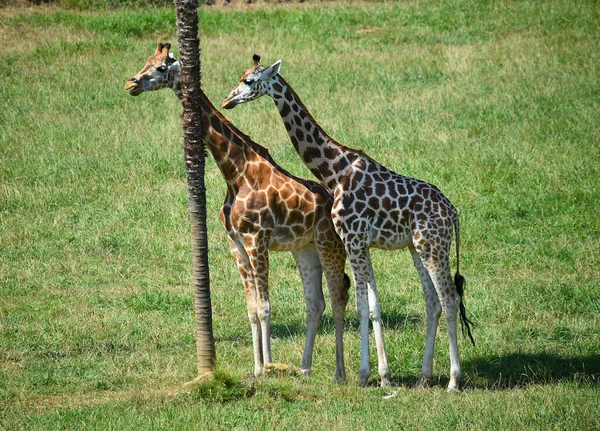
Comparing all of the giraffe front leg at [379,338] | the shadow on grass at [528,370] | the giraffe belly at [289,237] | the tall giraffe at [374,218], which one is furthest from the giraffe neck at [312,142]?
the shadow on grass at [528,370]

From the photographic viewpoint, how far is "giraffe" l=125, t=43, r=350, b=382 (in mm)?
11031

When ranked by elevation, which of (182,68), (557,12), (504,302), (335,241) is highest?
(557,12)

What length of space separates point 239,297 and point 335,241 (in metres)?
3.21

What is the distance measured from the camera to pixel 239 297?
1407 centimetres

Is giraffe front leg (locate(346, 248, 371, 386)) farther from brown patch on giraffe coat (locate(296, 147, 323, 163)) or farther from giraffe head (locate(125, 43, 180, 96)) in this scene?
giraffe head (locate(125, 43, 180, 96))

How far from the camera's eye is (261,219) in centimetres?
1101

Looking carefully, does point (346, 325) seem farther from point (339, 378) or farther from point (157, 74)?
point (157, 74)

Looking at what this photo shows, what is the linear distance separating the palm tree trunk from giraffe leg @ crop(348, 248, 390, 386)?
5.73 feet

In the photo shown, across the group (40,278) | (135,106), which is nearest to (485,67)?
(135,106)

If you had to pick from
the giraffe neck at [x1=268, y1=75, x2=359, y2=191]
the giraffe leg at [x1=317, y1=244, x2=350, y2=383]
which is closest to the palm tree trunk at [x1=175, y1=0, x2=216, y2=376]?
the giraffe neck at [x1=268, y1=75, x2=359, y2=191]

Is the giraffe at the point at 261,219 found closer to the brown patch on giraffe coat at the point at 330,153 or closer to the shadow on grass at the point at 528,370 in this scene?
the brown patch on giraffe coat at the point at 330,153

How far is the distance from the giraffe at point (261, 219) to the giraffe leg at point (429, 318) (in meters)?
0.95

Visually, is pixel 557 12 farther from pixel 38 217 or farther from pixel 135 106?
pixel 38 217

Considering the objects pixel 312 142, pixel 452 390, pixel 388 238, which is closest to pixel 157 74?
pixel 312 142
